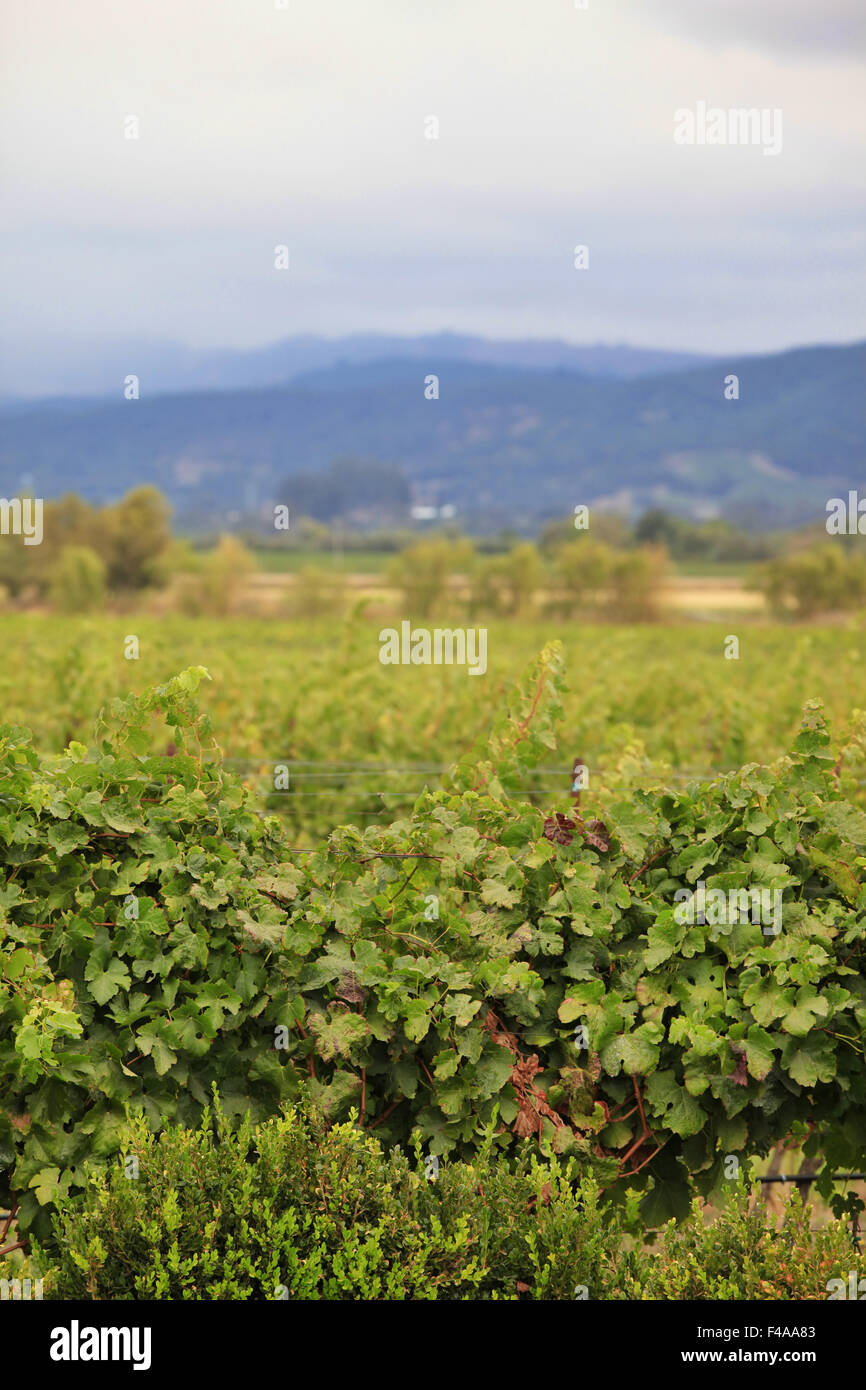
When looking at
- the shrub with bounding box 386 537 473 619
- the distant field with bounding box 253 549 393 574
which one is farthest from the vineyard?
the distant field with bounding box 253 549 393 574

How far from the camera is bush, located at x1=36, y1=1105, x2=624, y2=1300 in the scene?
2922mm

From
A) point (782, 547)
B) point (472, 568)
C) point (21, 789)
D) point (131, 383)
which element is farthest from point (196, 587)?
point (782, 547)

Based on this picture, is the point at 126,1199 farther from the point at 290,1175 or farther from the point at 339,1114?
the point at 339,1114

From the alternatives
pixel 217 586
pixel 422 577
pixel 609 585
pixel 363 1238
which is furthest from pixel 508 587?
pixel 363 1238

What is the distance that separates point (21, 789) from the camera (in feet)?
11.5

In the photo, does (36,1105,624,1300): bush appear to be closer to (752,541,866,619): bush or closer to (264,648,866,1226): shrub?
(264,648,866,1226): shrub

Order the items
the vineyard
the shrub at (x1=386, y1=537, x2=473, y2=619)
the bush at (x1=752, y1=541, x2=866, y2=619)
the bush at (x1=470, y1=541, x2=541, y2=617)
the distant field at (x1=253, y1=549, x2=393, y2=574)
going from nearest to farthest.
A: the vineyard → the bush at (x1=470, y1=541, x2=541, y2=617) → the shrub at (x1=386, y1=537, x2=473, y2=619) → the bush at (x1=752, y1=541, x2=866, y2=619) → the distant field at (x1=253, y1=549, x2=393, y2=574)

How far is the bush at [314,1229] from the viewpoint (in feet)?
9.59

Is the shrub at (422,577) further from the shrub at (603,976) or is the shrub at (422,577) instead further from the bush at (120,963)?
the bush at (120,963)

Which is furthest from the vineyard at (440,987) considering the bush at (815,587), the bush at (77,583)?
the bush at (77,583)

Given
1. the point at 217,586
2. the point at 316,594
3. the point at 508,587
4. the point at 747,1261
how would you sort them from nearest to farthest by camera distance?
the point at 747,1261 < the point at 316,594 < the point at 217,586 < the point at 508,587

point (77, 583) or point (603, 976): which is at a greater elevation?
point (77, 583)

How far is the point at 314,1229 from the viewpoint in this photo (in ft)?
9.92

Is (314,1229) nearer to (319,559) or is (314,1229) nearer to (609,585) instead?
(609,585)
